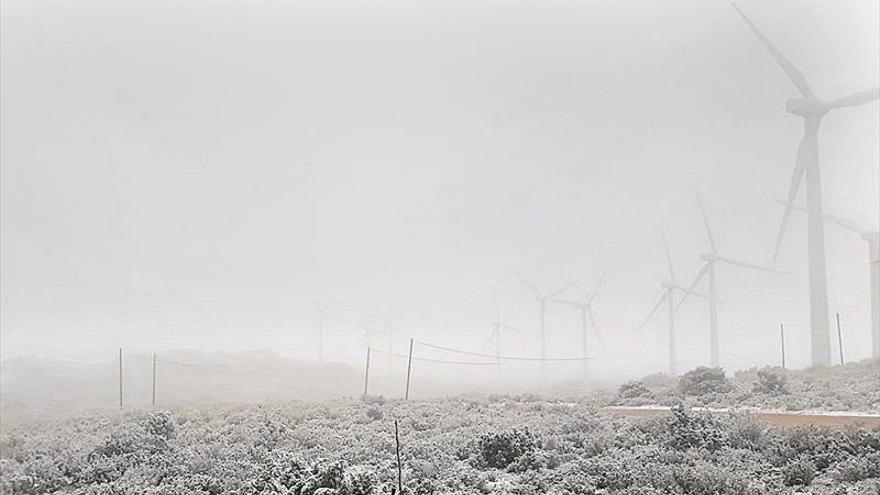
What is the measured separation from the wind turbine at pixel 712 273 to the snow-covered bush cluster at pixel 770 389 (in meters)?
0.68

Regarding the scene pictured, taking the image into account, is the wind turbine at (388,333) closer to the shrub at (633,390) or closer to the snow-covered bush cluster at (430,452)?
the snow-covered bush cluster at (430,452)

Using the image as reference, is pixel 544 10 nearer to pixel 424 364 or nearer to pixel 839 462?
pixel 424 364

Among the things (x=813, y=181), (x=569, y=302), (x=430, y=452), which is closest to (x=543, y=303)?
(x=569, y=302)

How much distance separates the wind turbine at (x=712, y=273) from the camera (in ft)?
45.8

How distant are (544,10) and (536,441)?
6994mm

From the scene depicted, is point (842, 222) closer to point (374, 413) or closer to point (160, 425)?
point (374, 413)

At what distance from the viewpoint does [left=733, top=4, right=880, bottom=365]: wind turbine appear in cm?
1373

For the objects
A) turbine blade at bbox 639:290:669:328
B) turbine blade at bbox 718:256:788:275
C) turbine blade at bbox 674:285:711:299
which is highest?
turbine blade at bbox 718:256:788:275

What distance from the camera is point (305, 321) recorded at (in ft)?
44.5

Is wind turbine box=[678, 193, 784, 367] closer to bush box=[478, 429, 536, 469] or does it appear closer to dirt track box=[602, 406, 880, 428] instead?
dirt track box=[602, 406, 880, 428]

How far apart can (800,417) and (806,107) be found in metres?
5.25

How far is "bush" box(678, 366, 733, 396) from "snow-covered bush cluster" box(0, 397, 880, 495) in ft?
5.13

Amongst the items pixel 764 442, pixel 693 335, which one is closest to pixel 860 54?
pixel 693 335

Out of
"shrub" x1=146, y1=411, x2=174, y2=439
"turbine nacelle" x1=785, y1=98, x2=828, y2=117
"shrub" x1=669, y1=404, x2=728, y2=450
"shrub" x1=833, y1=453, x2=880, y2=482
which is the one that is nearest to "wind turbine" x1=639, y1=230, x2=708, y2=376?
"turbine nacelle" x1=785, y1=98, x2=828, y2=117
